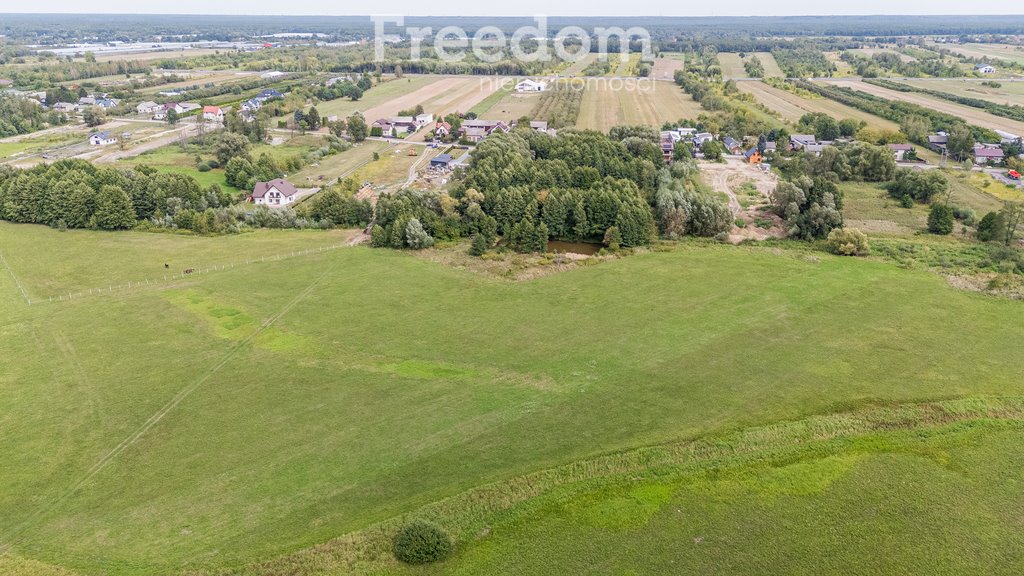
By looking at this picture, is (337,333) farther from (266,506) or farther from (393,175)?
(393,175)

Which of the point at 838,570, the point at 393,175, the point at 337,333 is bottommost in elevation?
the point at 838,570

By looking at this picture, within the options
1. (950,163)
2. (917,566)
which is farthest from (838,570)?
(950,163)

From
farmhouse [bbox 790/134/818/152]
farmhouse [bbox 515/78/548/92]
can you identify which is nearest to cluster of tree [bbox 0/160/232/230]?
farmhouse [bbox 790/134/818/152]

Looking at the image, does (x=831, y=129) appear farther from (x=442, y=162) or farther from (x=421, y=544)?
(x=421, y=544)

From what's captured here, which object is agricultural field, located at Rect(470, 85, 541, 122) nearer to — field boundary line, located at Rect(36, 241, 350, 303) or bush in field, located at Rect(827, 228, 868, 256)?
field boundary line, located at Rect(36, 241, 350, 303)

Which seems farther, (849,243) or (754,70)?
(754,70)

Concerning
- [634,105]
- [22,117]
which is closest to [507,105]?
[634,105]
